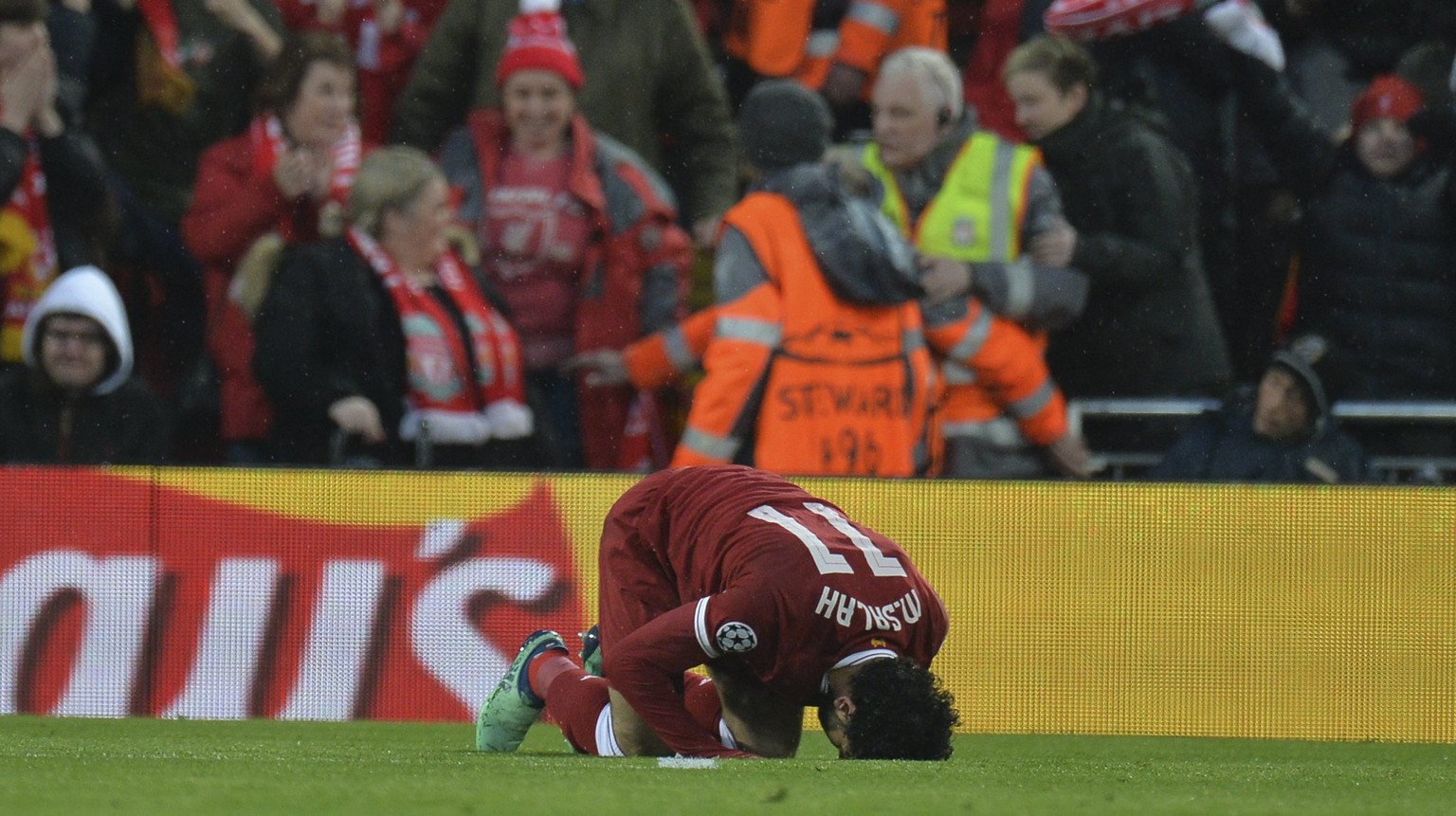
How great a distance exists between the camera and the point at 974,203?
8.52m

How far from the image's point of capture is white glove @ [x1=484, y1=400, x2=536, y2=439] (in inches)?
332

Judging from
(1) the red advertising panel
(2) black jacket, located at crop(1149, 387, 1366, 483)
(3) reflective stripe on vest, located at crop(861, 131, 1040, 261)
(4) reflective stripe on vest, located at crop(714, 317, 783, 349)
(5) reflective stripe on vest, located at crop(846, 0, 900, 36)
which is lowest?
(1) the red advertising panel

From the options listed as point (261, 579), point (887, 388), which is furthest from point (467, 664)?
point (887, 388)

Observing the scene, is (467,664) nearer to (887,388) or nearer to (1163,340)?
(887,388)

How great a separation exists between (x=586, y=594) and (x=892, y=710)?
9.48 ft

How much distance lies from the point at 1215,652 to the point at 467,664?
2.64 metres

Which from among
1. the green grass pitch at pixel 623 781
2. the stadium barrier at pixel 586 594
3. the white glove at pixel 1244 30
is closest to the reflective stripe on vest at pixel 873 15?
the white glove at pixel 1244 30

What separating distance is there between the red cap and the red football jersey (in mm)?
3162

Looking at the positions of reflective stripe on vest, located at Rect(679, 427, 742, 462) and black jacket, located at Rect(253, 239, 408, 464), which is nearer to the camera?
reflective stripe on vest, located at Rect(679, 427, 742, 462)

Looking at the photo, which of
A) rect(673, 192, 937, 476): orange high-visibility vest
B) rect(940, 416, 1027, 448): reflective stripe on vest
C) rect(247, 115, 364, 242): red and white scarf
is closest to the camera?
rect(673, 192, 937, 476): orange high-visibility vest

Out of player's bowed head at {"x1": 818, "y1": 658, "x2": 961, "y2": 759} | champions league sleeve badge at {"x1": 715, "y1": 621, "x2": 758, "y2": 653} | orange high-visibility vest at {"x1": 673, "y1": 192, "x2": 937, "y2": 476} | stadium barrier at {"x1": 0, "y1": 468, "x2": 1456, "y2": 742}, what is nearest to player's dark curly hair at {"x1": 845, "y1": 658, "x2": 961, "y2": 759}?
player's bowed head at {"x1": 818, "y1": 658, "x2": 961, "y2": 759}

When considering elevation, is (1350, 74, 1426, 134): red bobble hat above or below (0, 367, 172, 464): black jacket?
above

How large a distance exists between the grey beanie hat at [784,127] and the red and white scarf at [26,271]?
280 cm

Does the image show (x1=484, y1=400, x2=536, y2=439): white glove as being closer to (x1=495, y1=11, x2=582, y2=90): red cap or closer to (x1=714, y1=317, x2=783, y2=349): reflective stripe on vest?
(x1=714, y1=317, x2=783, y2=349): reflective stripe on vest
